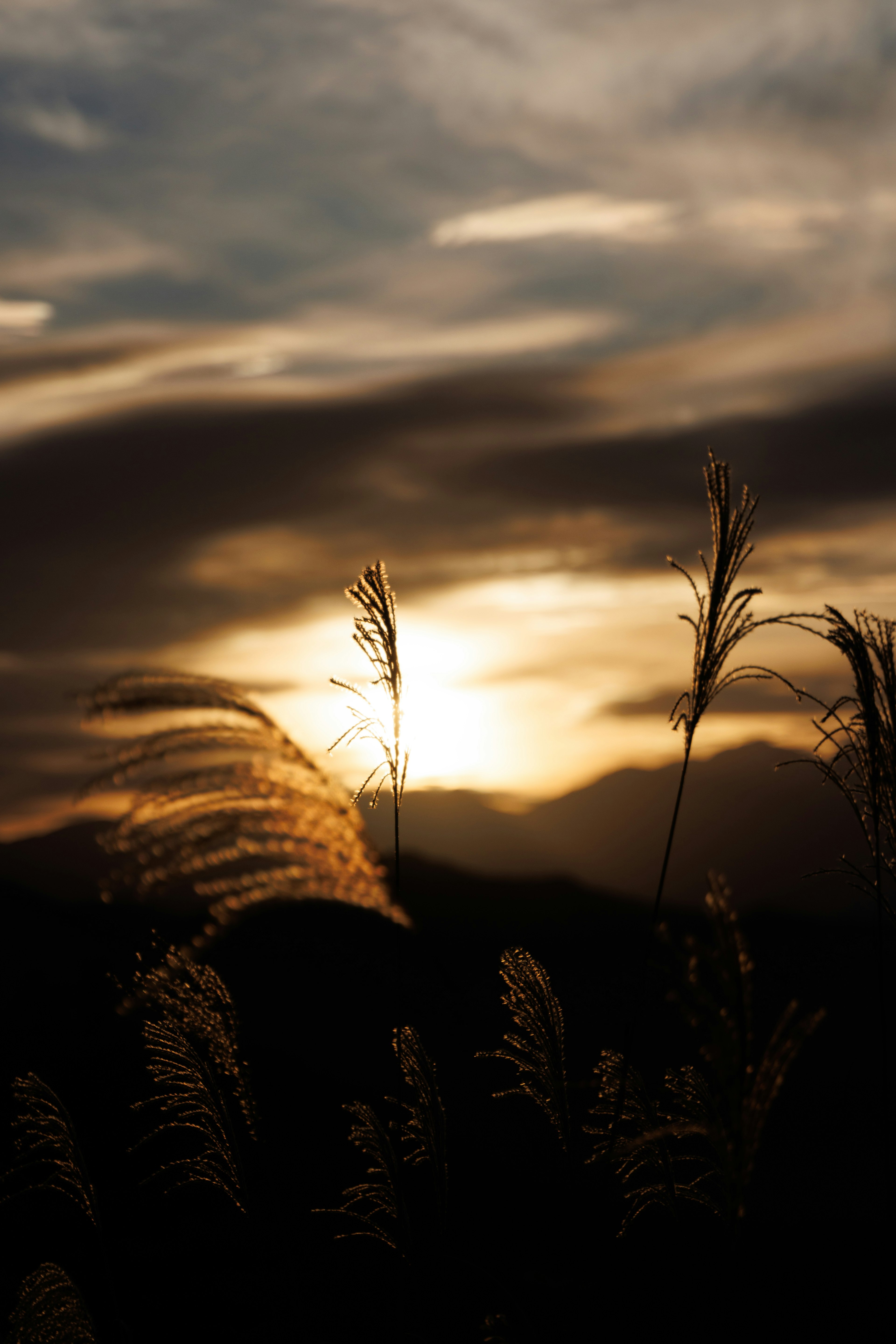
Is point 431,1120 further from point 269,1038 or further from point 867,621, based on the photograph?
point 269,1038

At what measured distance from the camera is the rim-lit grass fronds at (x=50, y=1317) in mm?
Answer: 3965

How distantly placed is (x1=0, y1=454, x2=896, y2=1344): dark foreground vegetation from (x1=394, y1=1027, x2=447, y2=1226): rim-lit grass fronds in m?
0.02

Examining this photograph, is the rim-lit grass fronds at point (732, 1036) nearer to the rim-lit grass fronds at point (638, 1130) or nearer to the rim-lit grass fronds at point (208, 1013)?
the rim-lit grass fronds at point (638, 1130)

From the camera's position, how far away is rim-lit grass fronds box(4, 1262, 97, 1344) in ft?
13.0

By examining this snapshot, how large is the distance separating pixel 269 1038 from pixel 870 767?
12.0 meters

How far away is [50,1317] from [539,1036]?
8.16 feet

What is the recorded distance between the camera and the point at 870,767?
4301 mm

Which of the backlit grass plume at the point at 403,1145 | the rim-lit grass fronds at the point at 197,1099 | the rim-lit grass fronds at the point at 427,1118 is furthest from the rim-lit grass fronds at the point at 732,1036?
the rim-lit grass fronds at the point at 197,1099

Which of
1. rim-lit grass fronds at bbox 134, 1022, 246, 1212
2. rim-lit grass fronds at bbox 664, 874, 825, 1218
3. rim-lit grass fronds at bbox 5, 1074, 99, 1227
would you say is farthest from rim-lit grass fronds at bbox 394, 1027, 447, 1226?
rim-lit grass fronds at bbox 664, 874, 825, 1218

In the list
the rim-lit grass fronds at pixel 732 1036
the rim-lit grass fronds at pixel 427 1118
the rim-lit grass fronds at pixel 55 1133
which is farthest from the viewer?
the rim-lit grass fronds at pixel 427 1118

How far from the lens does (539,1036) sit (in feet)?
14.9

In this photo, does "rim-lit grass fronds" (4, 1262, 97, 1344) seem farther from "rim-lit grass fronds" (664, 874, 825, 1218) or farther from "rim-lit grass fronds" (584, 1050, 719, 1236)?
"rim-lit grass fronds" (664, 874, 825, 1218)

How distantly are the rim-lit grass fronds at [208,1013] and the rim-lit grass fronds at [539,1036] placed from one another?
3.98 ft

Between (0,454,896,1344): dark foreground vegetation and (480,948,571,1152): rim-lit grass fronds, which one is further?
(480,948,571,1152): rim-lit grass fronds
